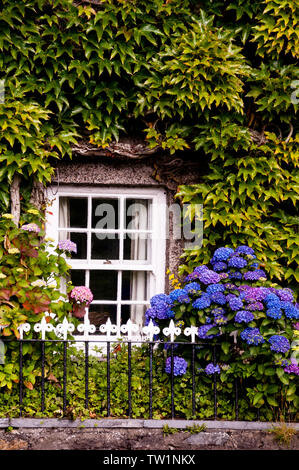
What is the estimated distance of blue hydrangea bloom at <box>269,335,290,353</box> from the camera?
159 inches

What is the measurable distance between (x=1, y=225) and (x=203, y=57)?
8.87ft

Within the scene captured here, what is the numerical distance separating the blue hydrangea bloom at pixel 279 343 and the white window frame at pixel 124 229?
162cm

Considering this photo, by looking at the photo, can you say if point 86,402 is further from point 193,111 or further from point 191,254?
point 193,111

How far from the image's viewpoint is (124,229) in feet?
17.8

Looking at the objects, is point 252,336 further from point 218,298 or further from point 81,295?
point 81,295

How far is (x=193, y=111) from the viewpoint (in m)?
5.28

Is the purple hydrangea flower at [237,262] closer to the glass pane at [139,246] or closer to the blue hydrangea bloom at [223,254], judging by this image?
the blue hydrangea bloom at [223,254]

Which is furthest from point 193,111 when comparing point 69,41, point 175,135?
point 69,41

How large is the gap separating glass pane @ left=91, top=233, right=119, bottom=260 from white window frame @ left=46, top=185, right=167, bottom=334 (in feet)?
0.40

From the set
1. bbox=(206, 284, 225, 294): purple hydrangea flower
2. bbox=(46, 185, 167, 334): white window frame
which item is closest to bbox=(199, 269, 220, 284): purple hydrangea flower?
bbox=(206, 284, 225, 294): purple hydrangea flower

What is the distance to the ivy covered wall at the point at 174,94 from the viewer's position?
5.00 m

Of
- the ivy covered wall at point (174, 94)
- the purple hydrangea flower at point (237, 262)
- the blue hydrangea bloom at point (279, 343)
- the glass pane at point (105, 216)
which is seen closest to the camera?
the blue hydrangea bloom at point (279, 343)

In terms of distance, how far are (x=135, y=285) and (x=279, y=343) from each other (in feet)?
6.38

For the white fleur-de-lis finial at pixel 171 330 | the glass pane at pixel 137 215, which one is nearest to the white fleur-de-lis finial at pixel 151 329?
the white fleur-de-lis finial at pixel 171 330
